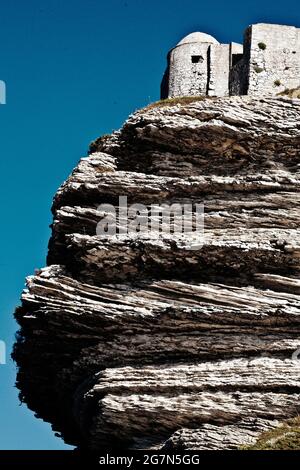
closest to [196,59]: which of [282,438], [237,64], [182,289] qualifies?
[237,64]

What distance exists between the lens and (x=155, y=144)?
146 ft

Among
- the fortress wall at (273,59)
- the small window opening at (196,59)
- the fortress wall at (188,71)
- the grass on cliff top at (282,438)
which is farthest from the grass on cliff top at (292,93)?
the grass on cliff top at (282,438)

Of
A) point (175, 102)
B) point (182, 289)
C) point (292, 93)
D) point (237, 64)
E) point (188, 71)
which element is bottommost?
point (182, 289)

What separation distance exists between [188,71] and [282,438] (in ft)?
75.6

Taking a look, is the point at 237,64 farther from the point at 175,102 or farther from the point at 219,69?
the point at 175,102

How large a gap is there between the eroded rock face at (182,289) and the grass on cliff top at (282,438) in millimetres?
430

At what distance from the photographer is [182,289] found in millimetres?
41656

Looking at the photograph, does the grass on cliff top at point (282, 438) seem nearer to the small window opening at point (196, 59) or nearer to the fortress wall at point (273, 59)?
the fortress wall at point (273, 59)

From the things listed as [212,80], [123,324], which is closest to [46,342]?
[123,324]

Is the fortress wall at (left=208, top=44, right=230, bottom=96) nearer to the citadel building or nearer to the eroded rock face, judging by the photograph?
the citadel building

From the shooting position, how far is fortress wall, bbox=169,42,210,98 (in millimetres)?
54938

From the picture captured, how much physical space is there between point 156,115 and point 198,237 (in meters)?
5.27

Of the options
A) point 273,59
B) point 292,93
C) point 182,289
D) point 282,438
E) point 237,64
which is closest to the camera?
point 282,438

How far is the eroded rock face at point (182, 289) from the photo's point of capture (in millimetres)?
40031
